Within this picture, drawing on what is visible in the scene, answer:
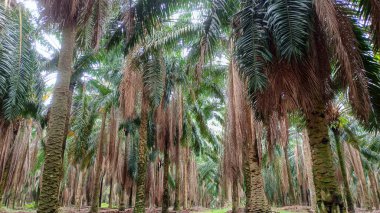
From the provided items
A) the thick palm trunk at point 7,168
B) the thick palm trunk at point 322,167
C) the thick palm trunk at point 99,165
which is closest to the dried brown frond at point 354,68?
the thick palm trunk at point 322,167

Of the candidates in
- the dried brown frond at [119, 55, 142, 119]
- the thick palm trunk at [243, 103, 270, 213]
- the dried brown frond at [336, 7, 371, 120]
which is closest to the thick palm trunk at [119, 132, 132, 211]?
the dried brown frond at [119, 55, 142, 119]

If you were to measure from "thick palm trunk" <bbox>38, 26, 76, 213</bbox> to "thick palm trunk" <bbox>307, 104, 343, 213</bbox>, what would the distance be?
5.97 metres

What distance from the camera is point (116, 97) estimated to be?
15938 millimetres

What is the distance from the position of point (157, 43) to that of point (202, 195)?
48.3 metres

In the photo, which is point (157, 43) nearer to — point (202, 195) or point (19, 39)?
point (19, 39)

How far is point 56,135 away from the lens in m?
7.15

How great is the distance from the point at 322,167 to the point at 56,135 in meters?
6.27

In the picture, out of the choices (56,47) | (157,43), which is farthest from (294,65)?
(56,47)

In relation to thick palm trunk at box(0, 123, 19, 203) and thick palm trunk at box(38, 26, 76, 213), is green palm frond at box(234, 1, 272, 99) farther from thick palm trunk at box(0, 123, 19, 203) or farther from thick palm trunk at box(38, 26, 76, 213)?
thick palm trunk at box(0, 123, 19, 203)

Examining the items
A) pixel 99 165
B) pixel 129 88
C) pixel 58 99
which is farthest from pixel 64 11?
pixel 99 165

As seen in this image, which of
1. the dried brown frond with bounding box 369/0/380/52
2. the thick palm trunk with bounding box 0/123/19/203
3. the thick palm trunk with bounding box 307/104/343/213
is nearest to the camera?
the dried brown frond with bounding box 369/0/380/52

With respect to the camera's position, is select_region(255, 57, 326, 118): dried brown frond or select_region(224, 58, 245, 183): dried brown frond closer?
select_region(255, 57, 326, 118): dried brown frond

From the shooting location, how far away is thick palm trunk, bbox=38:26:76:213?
22.0ft

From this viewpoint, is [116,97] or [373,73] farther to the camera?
[116,97]
